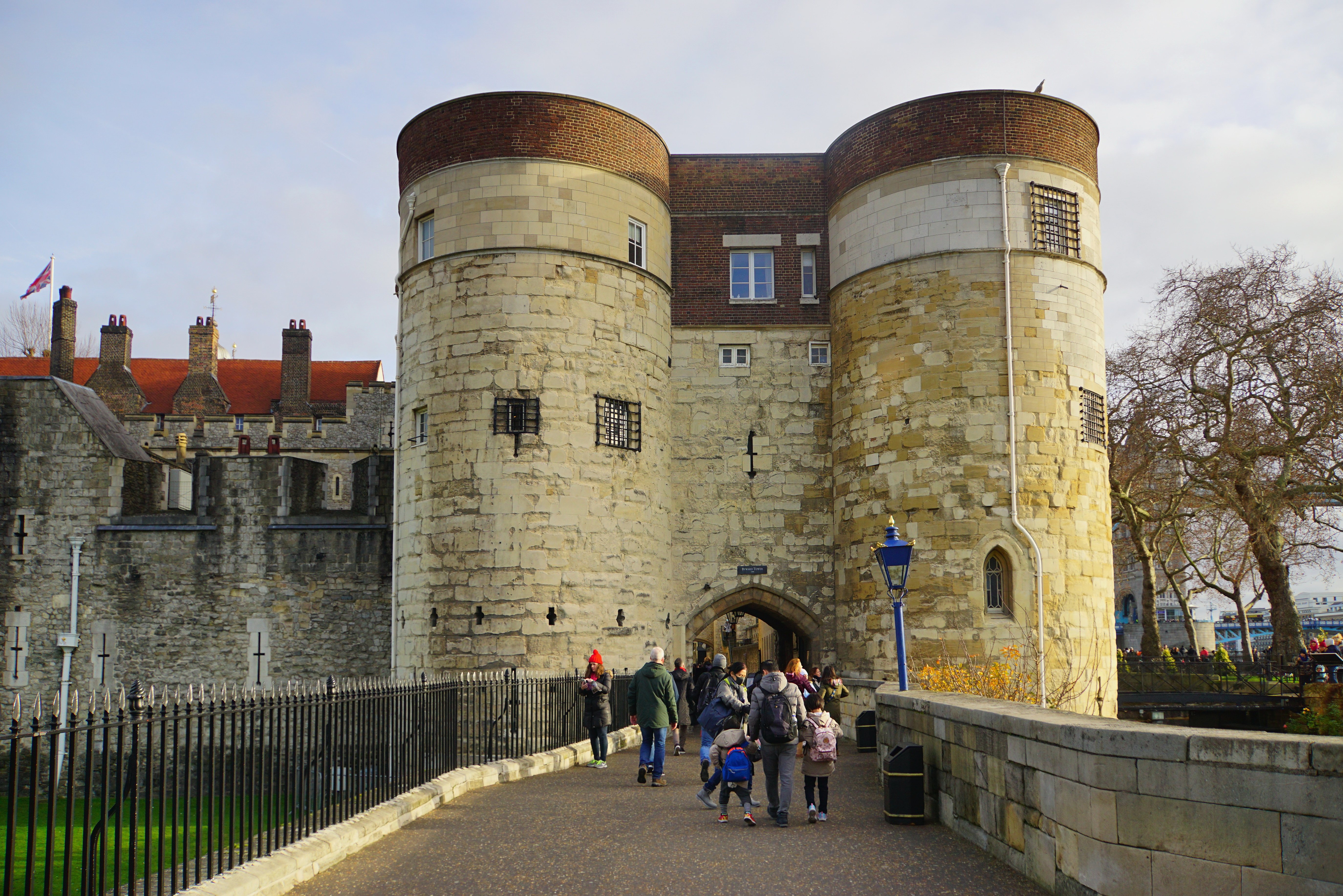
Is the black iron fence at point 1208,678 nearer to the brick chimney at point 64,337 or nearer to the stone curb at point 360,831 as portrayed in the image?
the stone curb at point 360,831

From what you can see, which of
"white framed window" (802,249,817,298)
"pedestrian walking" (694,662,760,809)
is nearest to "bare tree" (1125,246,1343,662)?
"white framed window" (802,249,817,298)

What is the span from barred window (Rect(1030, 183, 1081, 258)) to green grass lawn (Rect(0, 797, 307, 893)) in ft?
54.5

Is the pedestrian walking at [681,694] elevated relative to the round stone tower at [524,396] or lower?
lower

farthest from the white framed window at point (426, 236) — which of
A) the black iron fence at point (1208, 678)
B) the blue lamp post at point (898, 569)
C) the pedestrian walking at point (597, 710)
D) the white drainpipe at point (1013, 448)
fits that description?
the black iron fence at point (1208, 678)

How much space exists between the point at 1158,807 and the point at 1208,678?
25.6m

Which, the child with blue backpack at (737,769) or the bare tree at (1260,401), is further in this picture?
the bare tree at (1260,401)

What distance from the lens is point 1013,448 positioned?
67.9ft

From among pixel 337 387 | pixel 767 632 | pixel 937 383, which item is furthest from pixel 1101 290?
pixel 337 387

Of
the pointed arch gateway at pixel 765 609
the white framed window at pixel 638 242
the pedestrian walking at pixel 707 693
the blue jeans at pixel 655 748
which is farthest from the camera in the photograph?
the pointed arch gateway at pixel 765 609

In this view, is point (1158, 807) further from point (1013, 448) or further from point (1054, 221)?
point (1054, 221)

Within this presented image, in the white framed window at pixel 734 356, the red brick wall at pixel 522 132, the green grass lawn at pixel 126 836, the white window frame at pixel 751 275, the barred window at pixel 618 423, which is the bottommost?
the green grass lawn at pixel 126 836

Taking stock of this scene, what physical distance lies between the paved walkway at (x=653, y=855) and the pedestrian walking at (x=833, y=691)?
23.6 feet

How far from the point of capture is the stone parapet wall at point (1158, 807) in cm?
529

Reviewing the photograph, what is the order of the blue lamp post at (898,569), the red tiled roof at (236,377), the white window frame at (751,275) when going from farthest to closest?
1. the red tiled roof at (236,377)
2. the white window frame at (751,275)
3. the blue lamp post at (898,569)
